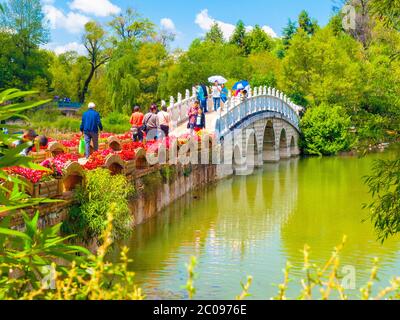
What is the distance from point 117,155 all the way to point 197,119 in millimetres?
8675

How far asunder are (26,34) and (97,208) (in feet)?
109

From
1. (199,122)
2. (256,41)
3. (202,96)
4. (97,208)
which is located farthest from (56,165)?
(256,41)

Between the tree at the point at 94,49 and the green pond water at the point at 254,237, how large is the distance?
25.4 metres

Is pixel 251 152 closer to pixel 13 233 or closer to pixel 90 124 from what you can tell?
pixel 90 124

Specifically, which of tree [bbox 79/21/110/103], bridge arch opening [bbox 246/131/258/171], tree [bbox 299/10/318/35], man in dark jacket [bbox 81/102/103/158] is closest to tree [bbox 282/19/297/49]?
tree [bbox 299/10/318/35]

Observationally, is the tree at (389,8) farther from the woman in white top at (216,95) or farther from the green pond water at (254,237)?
the woman in white top at (216,95)

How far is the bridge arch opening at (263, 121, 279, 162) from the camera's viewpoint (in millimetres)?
33625

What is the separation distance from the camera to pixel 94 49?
49.1 metres

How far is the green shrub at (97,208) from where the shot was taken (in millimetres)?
11266

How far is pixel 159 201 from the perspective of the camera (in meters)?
17.4

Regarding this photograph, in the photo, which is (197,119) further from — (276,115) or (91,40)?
(91,40)

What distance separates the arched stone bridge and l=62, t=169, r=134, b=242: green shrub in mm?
10602

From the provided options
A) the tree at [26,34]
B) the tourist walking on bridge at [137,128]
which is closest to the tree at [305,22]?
the tree at [26,34]
